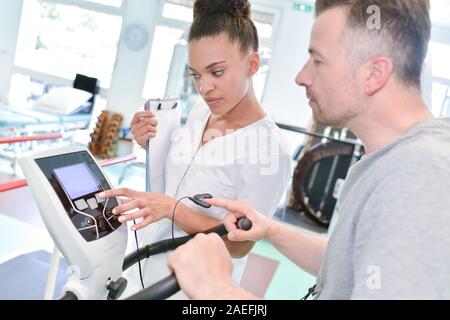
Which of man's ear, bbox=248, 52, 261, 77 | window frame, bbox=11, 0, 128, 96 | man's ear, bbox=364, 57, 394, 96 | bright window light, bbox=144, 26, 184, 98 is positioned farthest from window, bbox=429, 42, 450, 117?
man's ear, bbox=364, 57, 394, 96

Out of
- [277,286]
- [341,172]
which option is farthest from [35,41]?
[341,172]

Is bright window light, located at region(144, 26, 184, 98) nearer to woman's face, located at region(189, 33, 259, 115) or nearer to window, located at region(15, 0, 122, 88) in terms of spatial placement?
window, located at region(15, 0, 122, 88)

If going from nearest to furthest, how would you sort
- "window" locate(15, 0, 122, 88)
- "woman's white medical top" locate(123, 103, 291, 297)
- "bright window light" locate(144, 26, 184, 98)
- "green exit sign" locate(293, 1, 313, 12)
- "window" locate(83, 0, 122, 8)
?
"woman's white medical top" locate(123, 103, 291, 297), "window" locate(15, 0, 122, 88), "window" locate(83, 0, 122, 8), "bright window light" locate(144, 26, 184, 98), "green exit sign" locate(293, 1, 313, 12)

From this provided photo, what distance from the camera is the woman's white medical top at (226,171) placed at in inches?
48.6

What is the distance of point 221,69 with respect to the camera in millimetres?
1277

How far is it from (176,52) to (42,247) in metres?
3.78

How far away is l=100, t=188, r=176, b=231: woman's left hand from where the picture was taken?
3.28ft

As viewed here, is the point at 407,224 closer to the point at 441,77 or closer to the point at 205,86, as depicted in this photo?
the point at 205,86

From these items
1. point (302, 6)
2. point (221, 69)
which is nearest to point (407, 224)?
point (221, 69)

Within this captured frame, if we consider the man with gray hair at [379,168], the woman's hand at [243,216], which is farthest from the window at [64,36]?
the man with gray hair at [379,168]

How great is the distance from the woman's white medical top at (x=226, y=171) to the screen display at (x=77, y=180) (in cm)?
41

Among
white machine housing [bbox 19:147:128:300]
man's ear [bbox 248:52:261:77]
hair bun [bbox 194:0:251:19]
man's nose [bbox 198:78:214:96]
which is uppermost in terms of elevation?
hair bun [bbox 194:0:251:19]

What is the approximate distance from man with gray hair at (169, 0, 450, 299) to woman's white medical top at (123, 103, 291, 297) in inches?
12.4

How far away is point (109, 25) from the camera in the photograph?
3723mm
